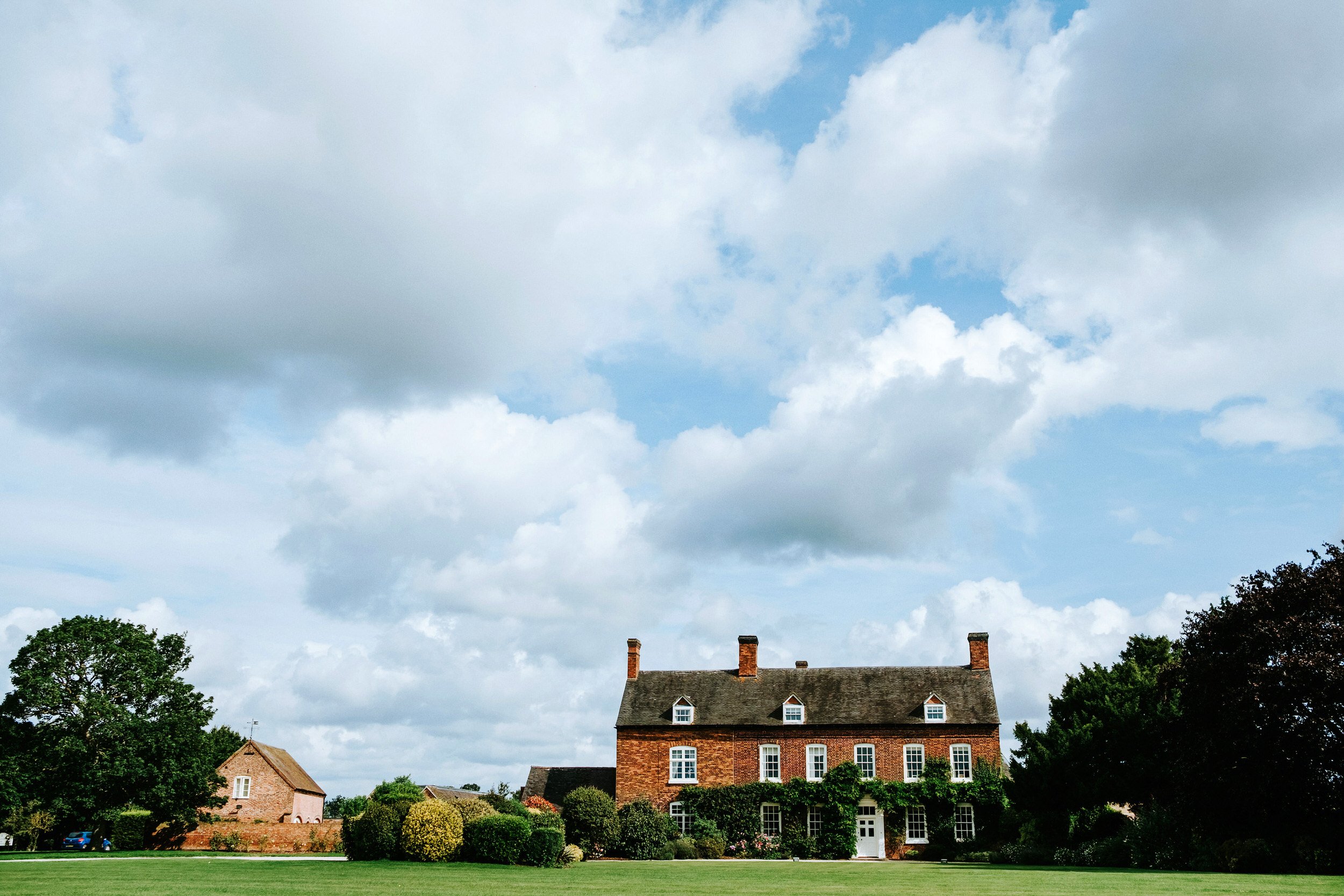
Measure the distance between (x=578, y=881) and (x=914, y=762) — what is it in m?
25.1

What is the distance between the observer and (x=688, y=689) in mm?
46188

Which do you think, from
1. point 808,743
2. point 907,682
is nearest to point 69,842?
point 808,743

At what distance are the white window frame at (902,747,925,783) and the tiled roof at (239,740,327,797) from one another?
31.9 metres

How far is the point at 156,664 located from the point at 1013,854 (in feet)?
105

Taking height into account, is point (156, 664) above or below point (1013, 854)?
above

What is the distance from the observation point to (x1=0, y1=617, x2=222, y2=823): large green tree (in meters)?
35.8

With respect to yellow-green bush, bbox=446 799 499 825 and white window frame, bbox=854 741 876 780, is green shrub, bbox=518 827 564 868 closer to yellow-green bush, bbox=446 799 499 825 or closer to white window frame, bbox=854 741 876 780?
yellow-green bush, bbox=446 799 499 825

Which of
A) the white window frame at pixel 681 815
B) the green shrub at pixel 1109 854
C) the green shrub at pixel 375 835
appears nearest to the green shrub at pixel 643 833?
the white window frame at pixel 681 815

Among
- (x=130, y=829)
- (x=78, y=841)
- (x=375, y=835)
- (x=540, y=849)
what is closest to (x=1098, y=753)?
(x=540, y=849)

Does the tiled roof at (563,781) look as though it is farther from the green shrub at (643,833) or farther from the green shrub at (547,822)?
the green shrub at (547,822)

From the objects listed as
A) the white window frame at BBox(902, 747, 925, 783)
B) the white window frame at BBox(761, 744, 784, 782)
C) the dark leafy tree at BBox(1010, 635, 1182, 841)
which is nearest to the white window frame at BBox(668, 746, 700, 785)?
the white window frame at BBox(761, 744, 784, 782)

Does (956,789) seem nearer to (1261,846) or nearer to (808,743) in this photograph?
(808,743)

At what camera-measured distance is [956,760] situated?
4247cm

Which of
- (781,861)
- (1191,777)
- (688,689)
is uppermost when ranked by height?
(688,689)
